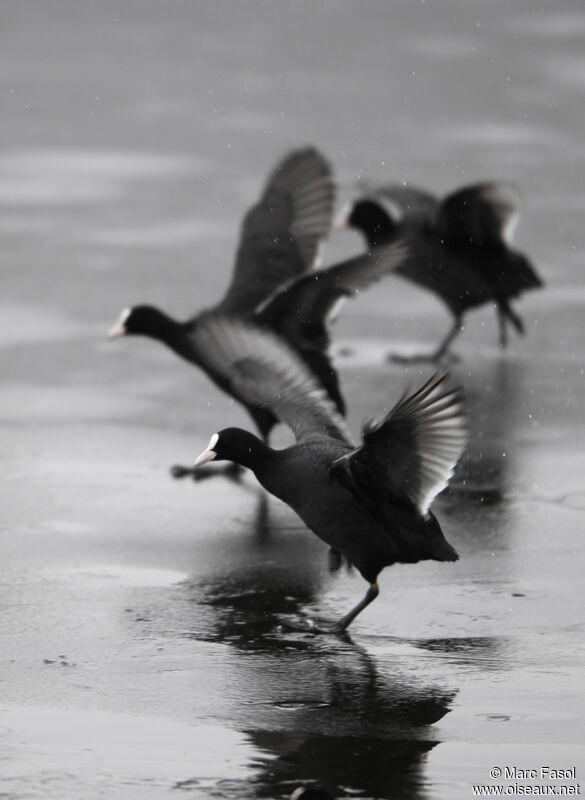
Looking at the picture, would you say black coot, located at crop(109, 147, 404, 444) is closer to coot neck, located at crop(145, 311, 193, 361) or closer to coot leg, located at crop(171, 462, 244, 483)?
coot neck, located at crop(145, 311, 193, 361)

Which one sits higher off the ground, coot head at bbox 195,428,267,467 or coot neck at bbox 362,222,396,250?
coot neck at bbox 362,222,396,250

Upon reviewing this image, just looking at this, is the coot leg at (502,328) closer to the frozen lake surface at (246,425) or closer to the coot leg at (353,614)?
the frozen lake surface at (246,425)

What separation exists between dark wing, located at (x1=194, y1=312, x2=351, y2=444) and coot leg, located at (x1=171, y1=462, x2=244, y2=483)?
52 centimetres

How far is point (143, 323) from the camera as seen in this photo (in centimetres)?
875

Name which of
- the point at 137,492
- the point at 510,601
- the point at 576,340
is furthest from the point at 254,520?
the point at 576,340

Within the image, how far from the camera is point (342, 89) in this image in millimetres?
14844

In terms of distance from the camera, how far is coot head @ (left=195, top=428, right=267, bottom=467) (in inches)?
241

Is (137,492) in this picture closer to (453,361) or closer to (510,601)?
(510,601)

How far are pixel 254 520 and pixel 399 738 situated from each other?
244cm

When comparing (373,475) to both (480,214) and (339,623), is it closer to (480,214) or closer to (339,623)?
(339,623)

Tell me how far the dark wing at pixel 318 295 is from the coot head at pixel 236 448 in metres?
1.60

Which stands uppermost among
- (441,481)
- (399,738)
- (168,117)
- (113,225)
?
(168,117)

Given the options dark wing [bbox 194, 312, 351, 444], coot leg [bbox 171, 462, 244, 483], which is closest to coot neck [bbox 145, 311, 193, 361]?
coot leg [bbox 171, 462, 244, 483]

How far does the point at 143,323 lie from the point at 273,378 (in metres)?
1.95
